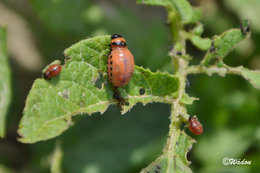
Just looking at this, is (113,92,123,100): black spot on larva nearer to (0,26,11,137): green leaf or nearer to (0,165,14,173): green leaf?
(0,26,11,137): green leaf

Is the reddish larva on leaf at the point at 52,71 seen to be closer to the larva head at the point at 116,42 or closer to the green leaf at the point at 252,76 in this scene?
the larva head at the point at 116,42

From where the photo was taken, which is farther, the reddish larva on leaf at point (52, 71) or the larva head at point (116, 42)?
the larva head at point (116, 42)

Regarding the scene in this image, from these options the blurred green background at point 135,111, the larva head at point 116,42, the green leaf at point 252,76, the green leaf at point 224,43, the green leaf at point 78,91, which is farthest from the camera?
the blurred green background at point 135,111

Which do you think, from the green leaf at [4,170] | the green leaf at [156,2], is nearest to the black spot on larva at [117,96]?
the green leaf at [156,2]

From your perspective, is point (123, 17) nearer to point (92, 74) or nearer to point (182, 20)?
point (182, 20)

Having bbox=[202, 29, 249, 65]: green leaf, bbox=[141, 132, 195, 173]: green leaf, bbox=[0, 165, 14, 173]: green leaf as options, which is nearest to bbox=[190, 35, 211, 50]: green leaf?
bbox=[202, 29, 249, 65]: green leaf

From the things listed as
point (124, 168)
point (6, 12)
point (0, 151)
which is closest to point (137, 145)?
point (124, 168)
